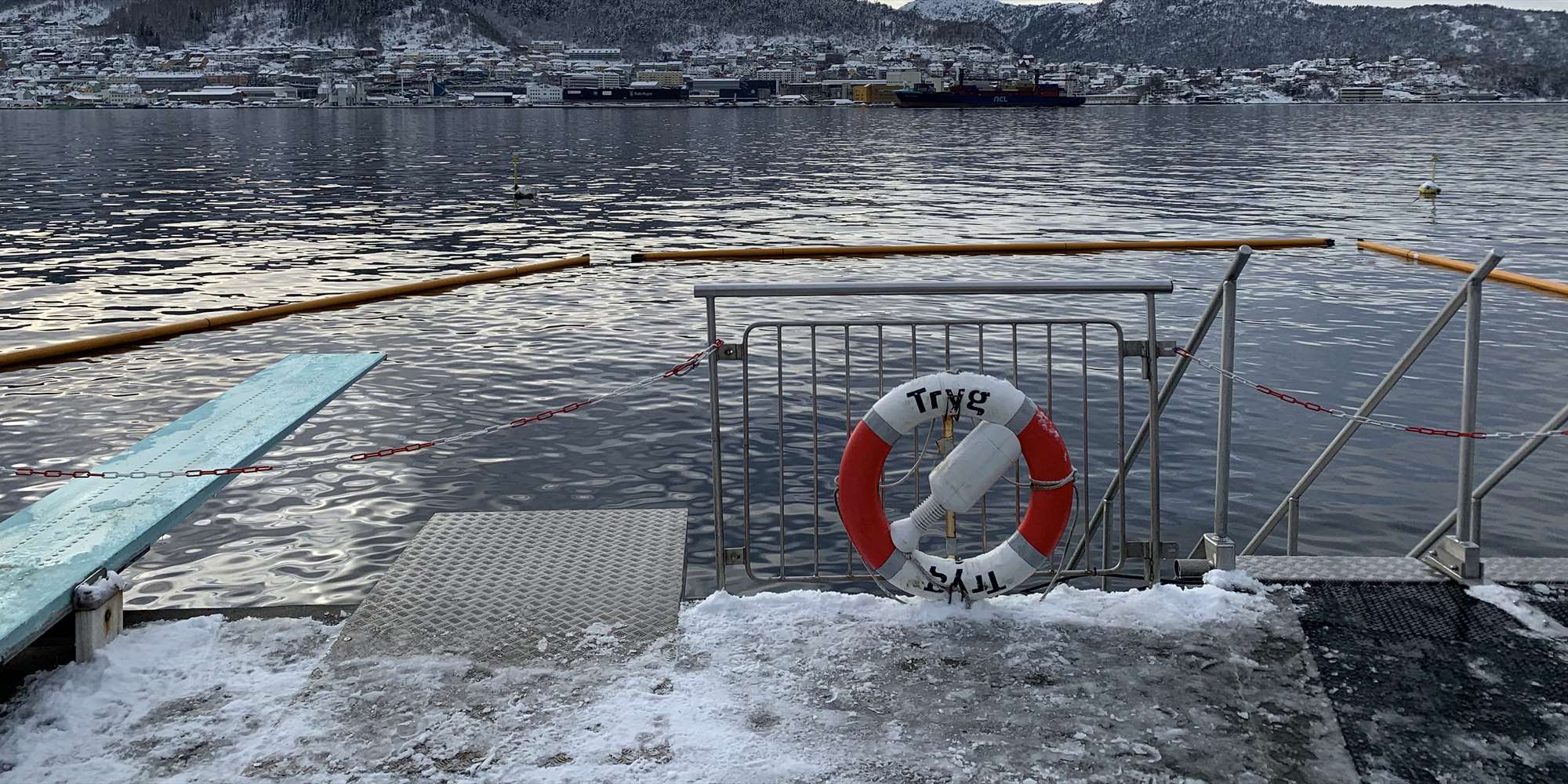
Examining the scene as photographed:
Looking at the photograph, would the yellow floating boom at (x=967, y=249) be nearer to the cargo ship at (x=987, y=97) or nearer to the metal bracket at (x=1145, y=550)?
the metal bracket at (x=1145, y=550)

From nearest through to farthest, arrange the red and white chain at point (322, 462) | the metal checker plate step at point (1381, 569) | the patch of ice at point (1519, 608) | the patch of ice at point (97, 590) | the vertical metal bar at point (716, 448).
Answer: the patch of ice at point (97, 590)
the patch of ice at point (1519, 608)
the vertical metal bar at point (716, 448)
the metal checker plate step at point (1381, 569)
the red and white chain at point (322, 462)

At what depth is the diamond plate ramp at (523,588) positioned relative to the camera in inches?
203

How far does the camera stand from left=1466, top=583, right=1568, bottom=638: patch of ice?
16.8 feet

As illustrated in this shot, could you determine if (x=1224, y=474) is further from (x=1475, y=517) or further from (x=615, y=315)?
(x=615, y=315)

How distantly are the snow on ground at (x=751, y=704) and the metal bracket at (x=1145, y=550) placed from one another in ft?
0.99

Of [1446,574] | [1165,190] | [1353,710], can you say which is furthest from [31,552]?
[1165,190]

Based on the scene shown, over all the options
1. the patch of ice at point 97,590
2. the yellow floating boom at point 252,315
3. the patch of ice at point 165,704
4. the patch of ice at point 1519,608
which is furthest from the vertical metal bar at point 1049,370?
the yellow floating boom at point 252,315

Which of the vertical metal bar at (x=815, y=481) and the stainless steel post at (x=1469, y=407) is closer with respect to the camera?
the stainless steel post at (x=1469, y=407)

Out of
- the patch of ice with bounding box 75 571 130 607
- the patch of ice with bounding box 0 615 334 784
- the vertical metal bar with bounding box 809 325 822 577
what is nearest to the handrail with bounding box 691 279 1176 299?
the vertical metal bar with bounding box 809 325 822 577

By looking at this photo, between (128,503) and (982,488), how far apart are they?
4.67 metres

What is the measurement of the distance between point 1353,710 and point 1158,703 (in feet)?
2.19

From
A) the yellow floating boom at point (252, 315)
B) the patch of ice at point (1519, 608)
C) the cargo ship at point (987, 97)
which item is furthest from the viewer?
the cargo ship at point (987, 97)

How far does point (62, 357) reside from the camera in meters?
14.2

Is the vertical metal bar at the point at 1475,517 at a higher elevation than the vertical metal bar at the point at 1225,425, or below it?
below
